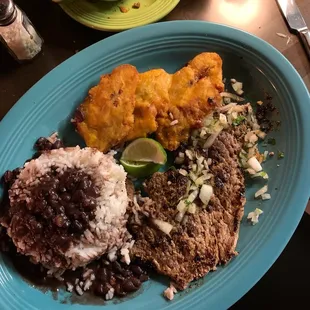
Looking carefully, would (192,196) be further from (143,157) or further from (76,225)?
(76,225)

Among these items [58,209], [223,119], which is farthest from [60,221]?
[223,119]

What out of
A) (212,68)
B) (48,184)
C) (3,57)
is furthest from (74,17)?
(48,184)

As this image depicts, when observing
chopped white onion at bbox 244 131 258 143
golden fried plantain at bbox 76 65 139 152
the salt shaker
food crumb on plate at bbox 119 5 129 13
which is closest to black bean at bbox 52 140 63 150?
golden fried plantain at bbox 76 65 139 152

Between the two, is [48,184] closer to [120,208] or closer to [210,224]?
[120,208]

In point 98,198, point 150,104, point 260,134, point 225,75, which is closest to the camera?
point 98,198

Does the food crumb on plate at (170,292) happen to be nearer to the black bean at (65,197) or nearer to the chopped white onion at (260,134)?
the black bean at (65,197)
